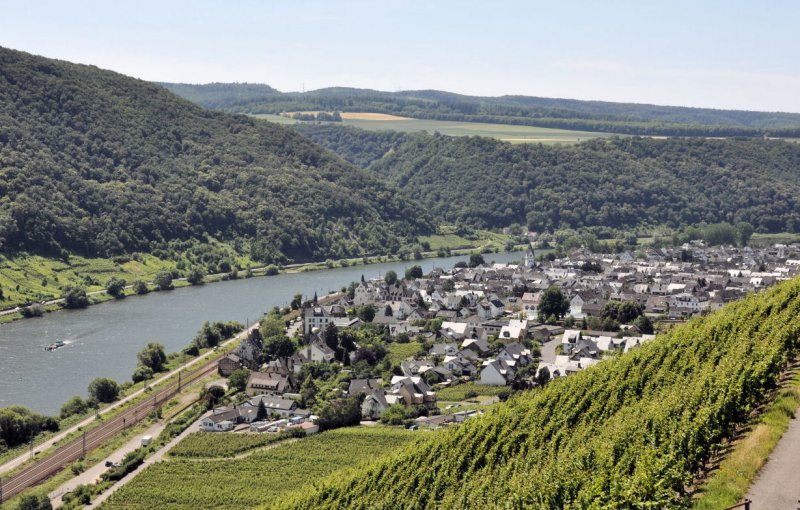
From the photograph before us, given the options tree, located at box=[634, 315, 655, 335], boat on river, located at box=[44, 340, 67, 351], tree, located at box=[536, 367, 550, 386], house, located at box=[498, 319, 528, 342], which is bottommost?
boat on river, located at box=[44, 340, 67, 351]

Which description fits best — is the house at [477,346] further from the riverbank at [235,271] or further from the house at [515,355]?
the riverbank at [235,271]

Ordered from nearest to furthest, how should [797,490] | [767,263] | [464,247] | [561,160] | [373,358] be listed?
[797,490], [373,358], [767,263], [464,247], [561,160]

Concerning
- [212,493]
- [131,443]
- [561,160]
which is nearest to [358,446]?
[212,493]

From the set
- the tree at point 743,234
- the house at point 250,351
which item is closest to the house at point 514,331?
the house at point 250,351

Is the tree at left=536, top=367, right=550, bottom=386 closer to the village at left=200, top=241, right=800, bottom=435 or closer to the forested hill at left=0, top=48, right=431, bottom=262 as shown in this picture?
the village at left=200, top=241, right=800, bottom=435

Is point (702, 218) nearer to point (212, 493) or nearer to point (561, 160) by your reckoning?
point (561, 160)

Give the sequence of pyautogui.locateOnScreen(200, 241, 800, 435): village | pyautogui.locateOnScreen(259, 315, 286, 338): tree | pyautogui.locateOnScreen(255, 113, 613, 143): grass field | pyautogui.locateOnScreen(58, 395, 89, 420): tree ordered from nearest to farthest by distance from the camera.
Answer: pyautogui.locateOnScreen(200, 241, 800, 435): village < pyautogui.locateOnScreen(58, 395, 89, 420): tree < pyautogui.locateOnScreen(259, 315, 286, 338): tree < pyautogui.locateOnScreen(255, 113, 613, 143): grass field

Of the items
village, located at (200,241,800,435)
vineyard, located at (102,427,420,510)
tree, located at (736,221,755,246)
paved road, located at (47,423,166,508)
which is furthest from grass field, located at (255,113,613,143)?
vineyard, located at (102,427,420,510)
